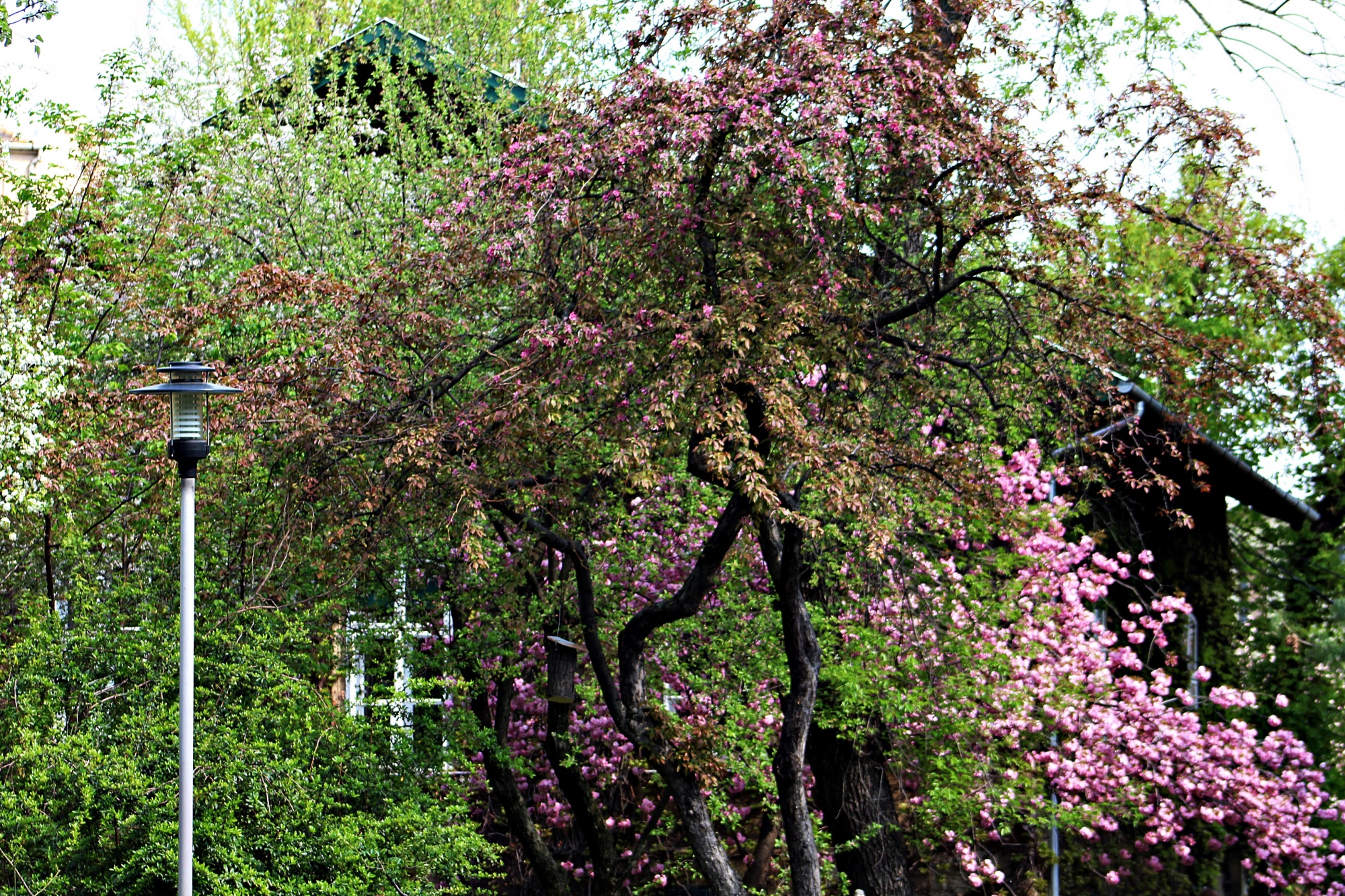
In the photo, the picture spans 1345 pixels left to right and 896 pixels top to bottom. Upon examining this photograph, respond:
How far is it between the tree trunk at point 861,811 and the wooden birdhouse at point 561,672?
210 cm

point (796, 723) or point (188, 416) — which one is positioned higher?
point (188, 416)

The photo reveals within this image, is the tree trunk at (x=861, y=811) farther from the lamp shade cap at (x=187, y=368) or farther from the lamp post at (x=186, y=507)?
the lamp shade cap at (x=187, y=368)

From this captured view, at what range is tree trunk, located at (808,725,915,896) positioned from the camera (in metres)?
12.0

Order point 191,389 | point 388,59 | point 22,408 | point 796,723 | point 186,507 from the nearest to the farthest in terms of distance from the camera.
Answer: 1. point 191,389
2. point 186,507
3. point 22,408
4. point 796,723
5. point 388,59

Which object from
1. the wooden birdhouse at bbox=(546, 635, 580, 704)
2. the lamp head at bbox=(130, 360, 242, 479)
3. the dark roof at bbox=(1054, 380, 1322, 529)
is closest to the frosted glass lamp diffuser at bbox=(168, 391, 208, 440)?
the lamp head at bbox=(130, 360, 242, 479)

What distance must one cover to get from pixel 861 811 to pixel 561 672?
2736 mm

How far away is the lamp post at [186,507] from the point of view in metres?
7.41

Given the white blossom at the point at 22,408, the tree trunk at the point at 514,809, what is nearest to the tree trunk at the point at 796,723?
the tree trunk at the point at 514,809

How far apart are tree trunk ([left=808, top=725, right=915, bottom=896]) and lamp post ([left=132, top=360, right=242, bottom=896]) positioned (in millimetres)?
5819

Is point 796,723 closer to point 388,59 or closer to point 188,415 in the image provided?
point 188,415

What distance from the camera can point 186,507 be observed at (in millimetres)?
7547

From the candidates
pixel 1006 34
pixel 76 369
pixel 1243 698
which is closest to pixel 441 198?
pixel 76 369

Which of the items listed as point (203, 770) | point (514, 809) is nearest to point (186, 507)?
point (203, 770)

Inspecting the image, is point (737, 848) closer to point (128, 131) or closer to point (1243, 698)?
point (1243, 698)
